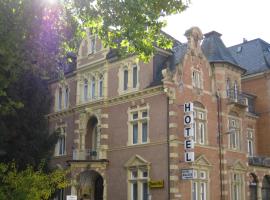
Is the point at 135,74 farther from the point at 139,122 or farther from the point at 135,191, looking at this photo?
the point at 135,191

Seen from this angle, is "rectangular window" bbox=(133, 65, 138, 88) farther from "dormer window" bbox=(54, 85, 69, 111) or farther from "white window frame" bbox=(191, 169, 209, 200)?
"dormer window" bbox=(54, 85, 69, 111)

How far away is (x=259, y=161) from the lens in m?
38.0

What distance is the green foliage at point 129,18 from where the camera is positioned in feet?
61.0

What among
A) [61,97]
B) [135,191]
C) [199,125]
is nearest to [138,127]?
[199,125]

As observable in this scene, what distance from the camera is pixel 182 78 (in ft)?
101

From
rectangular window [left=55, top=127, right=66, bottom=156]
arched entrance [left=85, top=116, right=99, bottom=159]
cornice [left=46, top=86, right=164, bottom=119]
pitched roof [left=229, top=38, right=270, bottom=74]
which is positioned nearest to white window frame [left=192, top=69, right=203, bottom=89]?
cornice [left=46, top=86, right=164, bottom=119]

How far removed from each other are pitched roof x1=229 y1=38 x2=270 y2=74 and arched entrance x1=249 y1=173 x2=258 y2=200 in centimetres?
1073

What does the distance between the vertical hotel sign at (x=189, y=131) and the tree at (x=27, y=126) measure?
8.68 m

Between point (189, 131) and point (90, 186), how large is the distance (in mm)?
9761

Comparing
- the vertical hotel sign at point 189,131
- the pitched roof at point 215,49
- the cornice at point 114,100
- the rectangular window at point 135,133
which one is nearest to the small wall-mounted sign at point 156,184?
the vertical hotel sign at point 189,131

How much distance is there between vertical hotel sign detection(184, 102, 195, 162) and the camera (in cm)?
2866

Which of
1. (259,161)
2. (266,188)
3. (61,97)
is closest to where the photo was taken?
(259,161)

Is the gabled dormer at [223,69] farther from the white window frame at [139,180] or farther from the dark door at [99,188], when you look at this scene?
the dark door at [99,188]

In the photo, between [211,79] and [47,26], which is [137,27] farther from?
[211,79]
